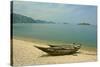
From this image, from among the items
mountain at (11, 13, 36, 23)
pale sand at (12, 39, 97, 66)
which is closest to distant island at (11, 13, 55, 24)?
mountain at (11, 13, 36, 23)

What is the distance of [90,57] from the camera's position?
8.22 ft

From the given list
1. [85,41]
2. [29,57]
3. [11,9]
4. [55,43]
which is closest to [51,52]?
[55,43]

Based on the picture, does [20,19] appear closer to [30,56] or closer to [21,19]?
[21,19]

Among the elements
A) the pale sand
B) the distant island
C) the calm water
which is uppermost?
the distant island

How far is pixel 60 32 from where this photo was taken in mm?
2369

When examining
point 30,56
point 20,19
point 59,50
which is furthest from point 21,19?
point 59,50

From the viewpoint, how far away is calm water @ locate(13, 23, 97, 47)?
2.21 metres

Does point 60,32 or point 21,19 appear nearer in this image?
point 21,19

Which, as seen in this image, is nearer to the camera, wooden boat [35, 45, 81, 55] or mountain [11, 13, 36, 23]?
mountain [11, 13, 36, 23]

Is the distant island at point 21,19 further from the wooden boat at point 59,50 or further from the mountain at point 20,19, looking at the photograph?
the wooden boat at point 59,50

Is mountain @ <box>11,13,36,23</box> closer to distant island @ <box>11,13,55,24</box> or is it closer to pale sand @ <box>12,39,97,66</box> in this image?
distant island @ <box>11,13,55,24</box>

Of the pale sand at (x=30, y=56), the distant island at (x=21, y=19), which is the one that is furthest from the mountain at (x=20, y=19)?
the pale sand at (x=30, y=56)

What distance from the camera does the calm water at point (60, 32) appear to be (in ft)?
7.26
